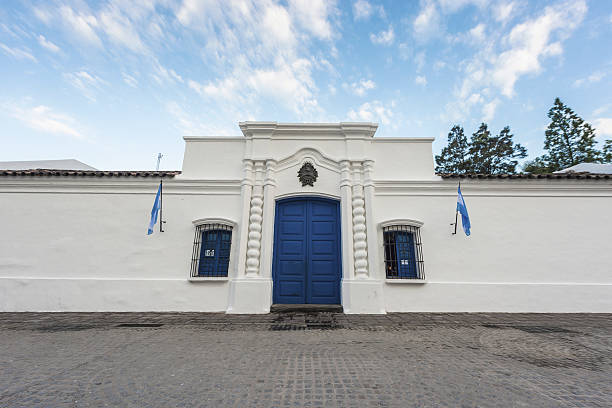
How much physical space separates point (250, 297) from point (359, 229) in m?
3.40

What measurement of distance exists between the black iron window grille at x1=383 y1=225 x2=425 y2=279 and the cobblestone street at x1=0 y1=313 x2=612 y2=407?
1.51 m

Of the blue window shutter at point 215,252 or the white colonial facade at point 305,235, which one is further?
the blue window shutter at point 215,252

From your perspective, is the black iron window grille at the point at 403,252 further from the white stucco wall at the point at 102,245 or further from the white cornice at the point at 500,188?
the white stucco wall at the point at 102,245

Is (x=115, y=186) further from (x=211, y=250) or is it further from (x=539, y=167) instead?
(x=539, y=167)

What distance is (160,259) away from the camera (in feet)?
23.2

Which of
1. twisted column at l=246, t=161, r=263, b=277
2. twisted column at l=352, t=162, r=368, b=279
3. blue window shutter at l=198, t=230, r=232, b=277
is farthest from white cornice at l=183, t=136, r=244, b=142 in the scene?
twisted column at l=352, t=162, r=368, b=279

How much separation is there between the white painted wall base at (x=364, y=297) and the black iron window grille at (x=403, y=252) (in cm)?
74

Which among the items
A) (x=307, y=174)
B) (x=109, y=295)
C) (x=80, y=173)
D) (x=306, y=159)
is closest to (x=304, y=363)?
(x=307, y=174)

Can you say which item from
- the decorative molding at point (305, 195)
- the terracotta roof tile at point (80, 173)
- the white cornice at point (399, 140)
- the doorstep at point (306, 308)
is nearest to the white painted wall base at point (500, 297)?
the doorstep at point (306, 308)

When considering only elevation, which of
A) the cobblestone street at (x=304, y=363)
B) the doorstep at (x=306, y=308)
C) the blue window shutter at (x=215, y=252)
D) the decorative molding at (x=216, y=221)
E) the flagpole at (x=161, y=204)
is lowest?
the cobblestone street at (x=304, y=363)

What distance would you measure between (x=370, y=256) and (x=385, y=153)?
3312 mm

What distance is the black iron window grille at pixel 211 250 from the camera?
7.09 meters

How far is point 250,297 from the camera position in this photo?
6.50 m

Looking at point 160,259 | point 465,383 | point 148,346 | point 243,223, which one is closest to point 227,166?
point 243,223
